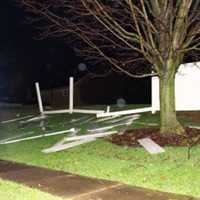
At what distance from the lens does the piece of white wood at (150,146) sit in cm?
893

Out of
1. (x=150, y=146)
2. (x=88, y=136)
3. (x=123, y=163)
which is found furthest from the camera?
(x=88, y=136)

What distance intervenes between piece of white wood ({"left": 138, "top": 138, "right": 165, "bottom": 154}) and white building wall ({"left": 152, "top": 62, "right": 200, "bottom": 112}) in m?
5.10

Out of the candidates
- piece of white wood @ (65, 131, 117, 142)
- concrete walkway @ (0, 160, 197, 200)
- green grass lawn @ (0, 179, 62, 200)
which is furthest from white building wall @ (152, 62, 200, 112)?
green grass lawn @ (0, 179, 62, 200)

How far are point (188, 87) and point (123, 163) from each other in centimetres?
716

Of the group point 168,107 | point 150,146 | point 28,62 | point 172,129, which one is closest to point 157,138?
point 172,129

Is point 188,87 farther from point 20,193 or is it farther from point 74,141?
point 20,193

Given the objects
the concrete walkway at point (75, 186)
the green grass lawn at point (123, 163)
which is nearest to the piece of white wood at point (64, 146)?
the green grass lawn at point (123, 163)

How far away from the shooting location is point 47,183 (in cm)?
721

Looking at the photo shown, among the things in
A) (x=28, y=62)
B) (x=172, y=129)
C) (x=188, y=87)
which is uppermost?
(x=28, y=62)

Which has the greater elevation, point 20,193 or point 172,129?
point 172,129

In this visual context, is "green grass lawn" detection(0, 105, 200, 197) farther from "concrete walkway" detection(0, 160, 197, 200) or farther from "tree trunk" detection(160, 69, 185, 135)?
"tree trunk" detection(160, 69, 185, 135)

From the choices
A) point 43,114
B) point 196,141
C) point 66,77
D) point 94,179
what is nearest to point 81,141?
point 196,141

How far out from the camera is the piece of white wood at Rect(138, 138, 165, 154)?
893 centimetres

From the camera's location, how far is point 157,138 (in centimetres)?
1010
